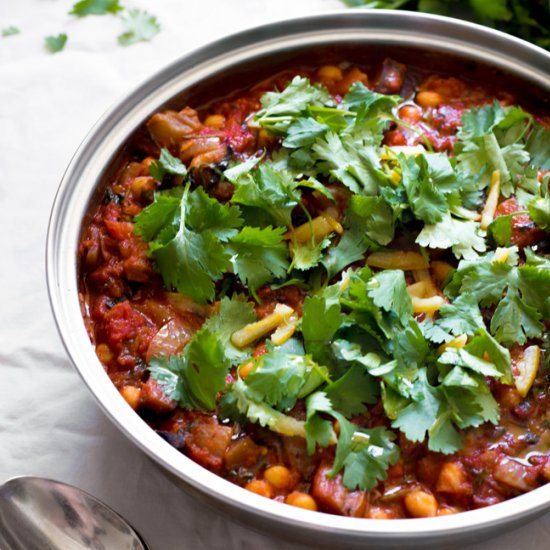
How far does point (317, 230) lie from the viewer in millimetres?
3363

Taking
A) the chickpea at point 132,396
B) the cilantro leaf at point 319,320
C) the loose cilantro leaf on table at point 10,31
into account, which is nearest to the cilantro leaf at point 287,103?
the cilantro leaf at point 319,320

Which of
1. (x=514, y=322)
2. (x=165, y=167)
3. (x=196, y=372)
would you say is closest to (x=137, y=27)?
(x=165, y=167)

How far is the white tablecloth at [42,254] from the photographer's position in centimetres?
336

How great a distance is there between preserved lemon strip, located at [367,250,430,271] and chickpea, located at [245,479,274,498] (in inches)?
38.2

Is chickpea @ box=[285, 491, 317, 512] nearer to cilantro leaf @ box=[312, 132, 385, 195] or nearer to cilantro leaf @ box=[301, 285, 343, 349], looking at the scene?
cilantro leaf @ box=[301, 285, 343, 349]

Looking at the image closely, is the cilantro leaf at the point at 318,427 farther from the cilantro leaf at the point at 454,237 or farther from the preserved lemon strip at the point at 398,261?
the cilantro leaf at the point at 454,237

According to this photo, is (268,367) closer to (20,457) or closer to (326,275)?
(326,275)

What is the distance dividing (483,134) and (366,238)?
80 cm

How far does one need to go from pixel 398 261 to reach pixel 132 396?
3.83ft

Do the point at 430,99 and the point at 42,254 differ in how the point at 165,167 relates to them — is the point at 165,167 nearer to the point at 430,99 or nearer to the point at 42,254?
the point at 42,254

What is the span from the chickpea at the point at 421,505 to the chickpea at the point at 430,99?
76.1 inches

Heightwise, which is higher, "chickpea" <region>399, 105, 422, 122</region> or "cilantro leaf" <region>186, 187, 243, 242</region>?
"chickpea" <region>399, 105, 422, 122</region>

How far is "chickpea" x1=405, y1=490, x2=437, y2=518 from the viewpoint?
2855mm

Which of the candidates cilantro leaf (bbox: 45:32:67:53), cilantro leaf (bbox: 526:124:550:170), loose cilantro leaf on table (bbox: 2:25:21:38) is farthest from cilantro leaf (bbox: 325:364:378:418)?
loose cilantro leaf on table (bbox: 2:25:21:38)
